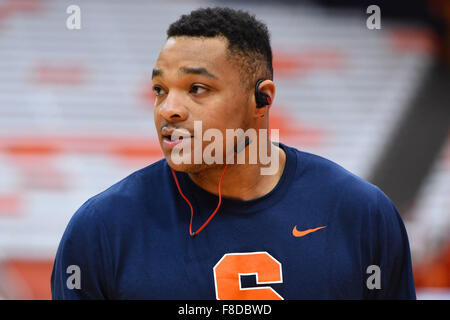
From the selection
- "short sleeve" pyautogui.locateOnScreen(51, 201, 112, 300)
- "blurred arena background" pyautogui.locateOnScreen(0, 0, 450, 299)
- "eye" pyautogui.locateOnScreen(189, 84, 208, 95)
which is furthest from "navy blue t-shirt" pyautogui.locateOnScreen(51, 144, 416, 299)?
"blurred arena background" pyautogui.locateOnScreen(0, 0, 450, 299)

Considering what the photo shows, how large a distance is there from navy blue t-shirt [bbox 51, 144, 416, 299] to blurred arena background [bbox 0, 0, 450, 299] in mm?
4585

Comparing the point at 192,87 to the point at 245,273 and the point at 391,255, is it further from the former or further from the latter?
the point at 391,255

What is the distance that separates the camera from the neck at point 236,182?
6.18 ft

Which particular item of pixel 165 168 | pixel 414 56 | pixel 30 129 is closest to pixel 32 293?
pixel 30 129

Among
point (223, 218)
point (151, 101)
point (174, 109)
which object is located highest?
Answer: point (174, 109)

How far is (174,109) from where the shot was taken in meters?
1.71

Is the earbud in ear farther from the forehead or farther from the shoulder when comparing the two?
the shoulder

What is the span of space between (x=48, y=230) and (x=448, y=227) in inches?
179

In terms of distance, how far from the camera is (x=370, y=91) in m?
8.80

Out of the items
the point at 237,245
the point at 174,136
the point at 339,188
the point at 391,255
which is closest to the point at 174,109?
the point at 174,136

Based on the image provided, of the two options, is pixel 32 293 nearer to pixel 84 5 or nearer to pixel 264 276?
pixel 264 276

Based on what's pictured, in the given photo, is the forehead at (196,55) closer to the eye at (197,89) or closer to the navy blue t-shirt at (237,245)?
the eye at (197,89)

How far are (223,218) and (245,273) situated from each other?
18 centimetres

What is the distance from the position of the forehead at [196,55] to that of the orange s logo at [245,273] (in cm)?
56
